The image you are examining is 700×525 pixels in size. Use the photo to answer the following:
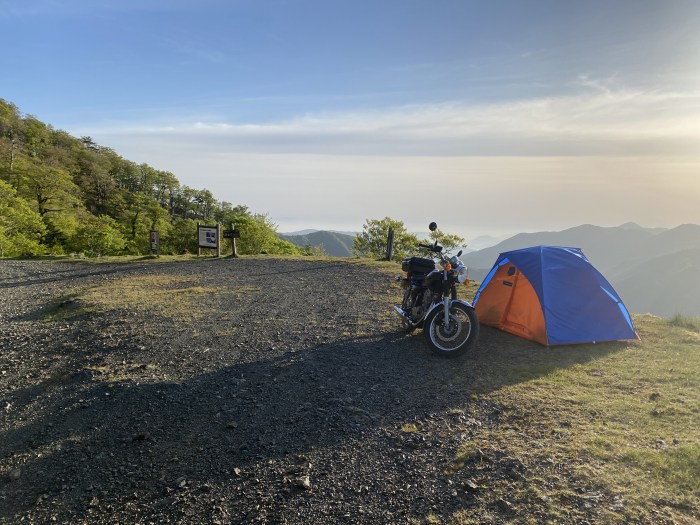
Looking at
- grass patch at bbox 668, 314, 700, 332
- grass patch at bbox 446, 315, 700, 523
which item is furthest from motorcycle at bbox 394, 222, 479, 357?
grass patch at bbox 668, 314, 700, 332

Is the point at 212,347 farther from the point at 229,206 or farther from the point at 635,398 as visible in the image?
the point at 229,206

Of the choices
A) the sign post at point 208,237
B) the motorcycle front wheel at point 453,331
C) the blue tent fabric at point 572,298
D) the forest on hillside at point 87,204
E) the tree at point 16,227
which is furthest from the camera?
the forest on hillside at point 87,204

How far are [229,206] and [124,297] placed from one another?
274ft

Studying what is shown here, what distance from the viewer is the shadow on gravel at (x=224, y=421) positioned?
3.27 metres

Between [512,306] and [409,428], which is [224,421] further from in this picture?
[512,306]

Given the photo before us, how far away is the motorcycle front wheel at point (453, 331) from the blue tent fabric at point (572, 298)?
5.68 feet

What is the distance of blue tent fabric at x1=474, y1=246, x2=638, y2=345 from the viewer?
7.12 metres

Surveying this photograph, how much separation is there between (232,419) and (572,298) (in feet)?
20.6

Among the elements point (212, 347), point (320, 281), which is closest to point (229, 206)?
point (320, 281)

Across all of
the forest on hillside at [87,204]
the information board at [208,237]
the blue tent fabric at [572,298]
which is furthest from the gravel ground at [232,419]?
the forest on hillside at [87,204]

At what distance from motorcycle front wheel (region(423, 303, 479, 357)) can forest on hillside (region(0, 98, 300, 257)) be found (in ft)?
100.0

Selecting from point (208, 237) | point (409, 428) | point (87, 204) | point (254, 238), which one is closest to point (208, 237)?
point (208, 237)

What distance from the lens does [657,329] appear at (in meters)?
8.61

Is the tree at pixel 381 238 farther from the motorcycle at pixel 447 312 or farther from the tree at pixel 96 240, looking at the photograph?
the motorcycle at pixel 447 312
